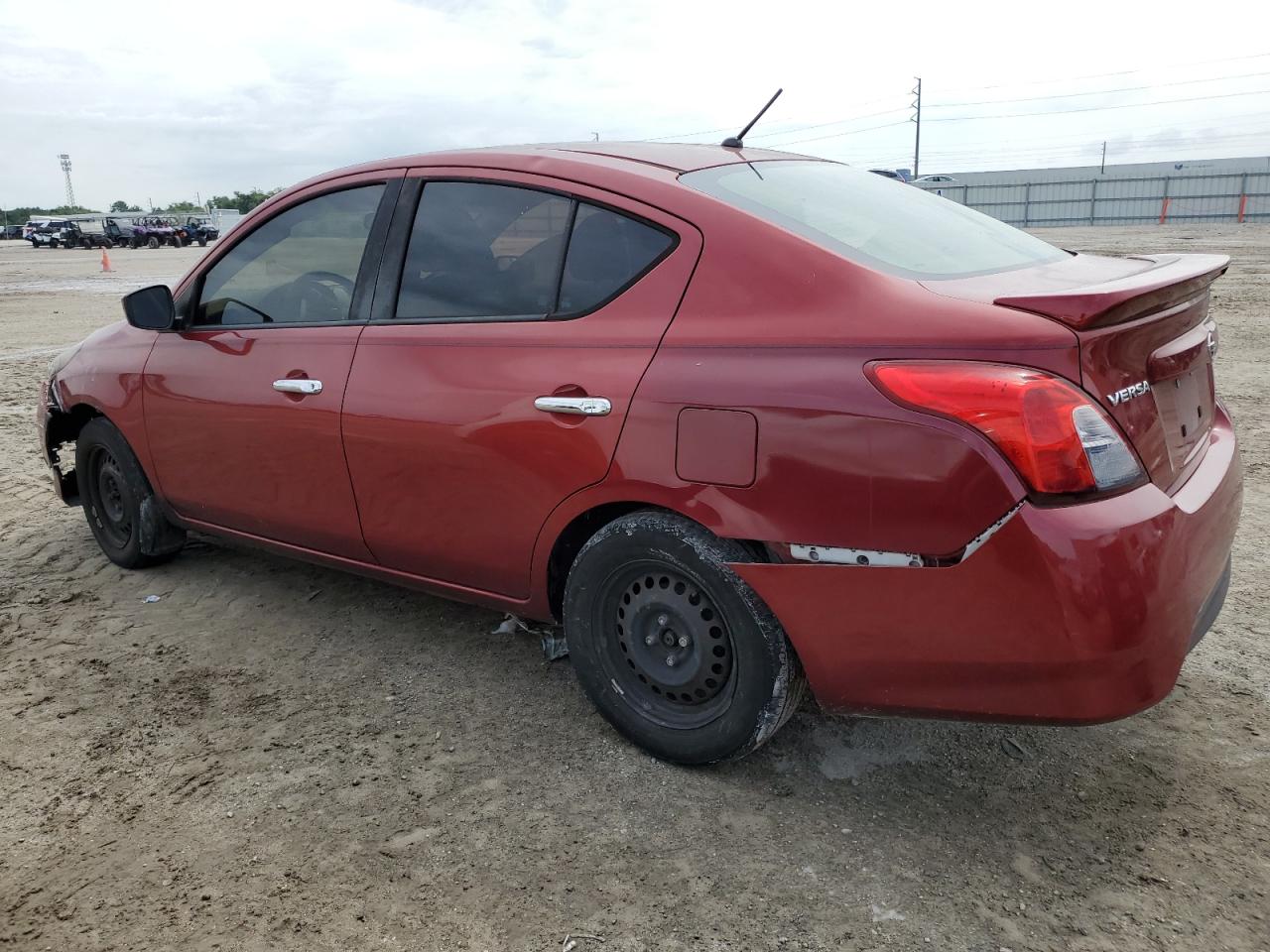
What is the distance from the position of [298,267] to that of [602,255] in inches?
55.4

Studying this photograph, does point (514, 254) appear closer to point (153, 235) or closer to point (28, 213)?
point (153, 235)

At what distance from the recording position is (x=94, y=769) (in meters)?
2.88

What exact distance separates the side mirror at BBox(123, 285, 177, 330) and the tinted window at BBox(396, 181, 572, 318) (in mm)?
1228

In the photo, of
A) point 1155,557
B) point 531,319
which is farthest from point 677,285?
point 1155,557

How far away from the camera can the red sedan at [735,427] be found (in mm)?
2104

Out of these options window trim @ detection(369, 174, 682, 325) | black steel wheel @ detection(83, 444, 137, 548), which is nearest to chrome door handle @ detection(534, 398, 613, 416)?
window trim @ detection(369, 174, 682, 325)

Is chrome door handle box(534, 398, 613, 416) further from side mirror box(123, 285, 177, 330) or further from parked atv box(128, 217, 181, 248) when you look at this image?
parked atv box(128, 217, 181, 248)

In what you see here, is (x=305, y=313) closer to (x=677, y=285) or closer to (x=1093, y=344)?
(x=677, y=285)

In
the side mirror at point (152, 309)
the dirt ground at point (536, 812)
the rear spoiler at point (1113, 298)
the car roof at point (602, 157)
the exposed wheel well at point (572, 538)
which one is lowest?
the dirt ground at point (536, 812)

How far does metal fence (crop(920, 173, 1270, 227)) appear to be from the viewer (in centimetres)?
3841

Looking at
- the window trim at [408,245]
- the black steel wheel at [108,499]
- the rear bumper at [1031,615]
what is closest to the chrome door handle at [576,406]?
the window trim at [408,245]

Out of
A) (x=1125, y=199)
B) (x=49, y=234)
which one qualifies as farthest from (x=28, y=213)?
(x=1125, y=199)

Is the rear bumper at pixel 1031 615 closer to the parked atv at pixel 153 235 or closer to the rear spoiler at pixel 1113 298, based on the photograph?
the rear spoiler at pixel 1113 298

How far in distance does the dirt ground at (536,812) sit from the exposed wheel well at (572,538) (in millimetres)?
430
